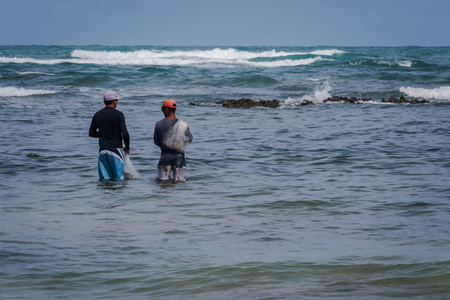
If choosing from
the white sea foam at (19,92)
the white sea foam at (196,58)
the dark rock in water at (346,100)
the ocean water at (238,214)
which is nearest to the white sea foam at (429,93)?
the dark rock in water at (346,100)

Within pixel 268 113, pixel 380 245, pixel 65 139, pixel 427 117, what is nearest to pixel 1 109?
pixel 65 139

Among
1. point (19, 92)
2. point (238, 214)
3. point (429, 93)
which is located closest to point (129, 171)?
point (238, 214)

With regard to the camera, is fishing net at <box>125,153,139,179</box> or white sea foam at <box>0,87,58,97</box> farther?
white sea foam at <box>0,87,58,97</box>

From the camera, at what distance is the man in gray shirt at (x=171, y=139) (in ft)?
32.2

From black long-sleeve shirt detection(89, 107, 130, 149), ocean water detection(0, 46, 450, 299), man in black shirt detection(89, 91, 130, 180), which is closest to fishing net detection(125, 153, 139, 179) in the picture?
ocean water detection(0, 46, 450, 299)

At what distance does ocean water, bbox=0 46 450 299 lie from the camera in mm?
5570

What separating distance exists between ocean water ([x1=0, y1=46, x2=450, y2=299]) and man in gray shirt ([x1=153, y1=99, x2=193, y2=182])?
29cm

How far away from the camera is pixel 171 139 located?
985 cm

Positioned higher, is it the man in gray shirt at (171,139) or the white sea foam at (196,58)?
the white sea foam at (196,58)

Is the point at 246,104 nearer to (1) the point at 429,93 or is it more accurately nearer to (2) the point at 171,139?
(1) the point at 429,93

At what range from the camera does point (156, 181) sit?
10.2 meters

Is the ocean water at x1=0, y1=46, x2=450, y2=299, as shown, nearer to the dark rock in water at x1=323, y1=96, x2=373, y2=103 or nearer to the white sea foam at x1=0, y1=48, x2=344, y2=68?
the dark rock in water at x1=323, y1=96, x2=373, y2=103

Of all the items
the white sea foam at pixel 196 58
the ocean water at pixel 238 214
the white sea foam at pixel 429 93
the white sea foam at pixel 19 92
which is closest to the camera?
the ocean water at pixel 238 214

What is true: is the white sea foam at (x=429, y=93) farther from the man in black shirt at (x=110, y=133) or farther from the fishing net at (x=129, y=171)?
the man in black shirt at (x=110, y=133)
